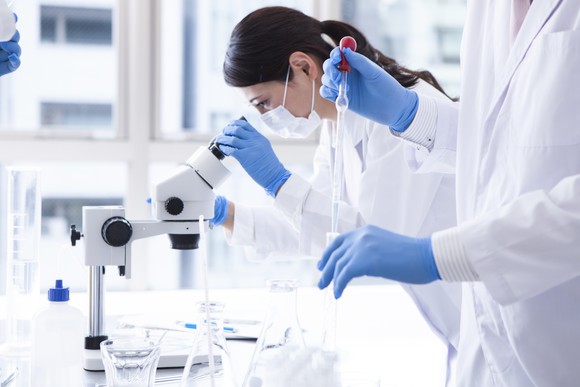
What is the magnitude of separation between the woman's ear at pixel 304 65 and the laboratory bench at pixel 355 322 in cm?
67

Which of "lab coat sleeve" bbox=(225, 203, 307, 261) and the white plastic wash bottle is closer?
the white plastic wash bottle

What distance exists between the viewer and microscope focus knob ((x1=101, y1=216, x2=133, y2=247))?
141 centimetres

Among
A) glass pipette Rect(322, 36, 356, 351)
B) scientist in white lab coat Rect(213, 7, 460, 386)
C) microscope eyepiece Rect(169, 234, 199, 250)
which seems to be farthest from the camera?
scientist in white lab coat Rect(213, 7, 460, 386)

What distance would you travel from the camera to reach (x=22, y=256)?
1.50m

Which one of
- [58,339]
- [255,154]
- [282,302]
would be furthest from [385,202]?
[58,339]

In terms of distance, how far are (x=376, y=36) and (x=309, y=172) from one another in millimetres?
811

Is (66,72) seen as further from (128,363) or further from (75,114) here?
(128,363)

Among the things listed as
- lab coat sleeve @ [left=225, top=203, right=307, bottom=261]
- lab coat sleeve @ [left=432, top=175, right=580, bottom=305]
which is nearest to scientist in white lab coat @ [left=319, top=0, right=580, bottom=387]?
lab coat sleeve @ [left=432, top=175, right=580, bottom=305]

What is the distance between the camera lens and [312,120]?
2.01 metres

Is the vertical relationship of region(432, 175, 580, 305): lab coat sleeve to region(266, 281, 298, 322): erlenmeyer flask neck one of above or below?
above

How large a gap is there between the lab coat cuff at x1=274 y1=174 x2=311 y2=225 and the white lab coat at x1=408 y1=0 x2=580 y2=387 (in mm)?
574

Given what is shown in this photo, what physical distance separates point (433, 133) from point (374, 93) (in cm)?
17

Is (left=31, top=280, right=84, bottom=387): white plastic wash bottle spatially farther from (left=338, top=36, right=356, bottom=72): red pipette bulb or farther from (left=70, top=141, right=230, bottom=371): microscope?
(left=338, top=36, right=356, bottom=72): red pipette bulb

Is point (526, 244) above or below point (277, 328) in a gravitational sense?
above
